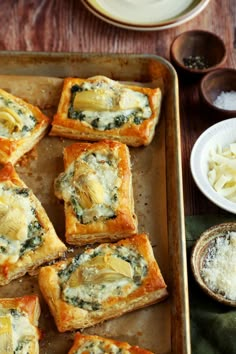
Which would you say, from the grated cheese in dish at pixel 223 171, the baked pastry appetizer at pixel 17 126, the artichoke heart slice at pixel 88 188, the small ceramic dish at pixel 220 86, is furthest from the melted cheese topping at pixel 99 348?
the small ceramic dish at pixel 220 86

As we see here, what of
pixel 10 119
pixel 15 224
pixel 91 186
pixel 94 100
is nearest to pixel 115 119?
pixel 94 100

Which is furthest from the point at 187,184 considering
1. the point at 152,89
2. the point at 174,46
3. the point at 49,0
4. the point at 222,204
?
the point at 49,0

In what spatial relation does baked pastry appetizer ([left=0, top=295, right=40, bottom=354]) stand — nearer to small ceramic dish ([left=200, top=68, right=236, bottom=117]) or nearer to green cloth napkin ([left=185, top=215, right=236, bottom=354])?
green cloth napkin ([left=185, top=215, right=236, bottom=354])

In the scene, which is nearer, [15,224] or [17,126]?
[15,224]

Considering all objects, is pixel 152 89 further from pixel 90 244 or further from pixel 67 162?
pixel 90 244

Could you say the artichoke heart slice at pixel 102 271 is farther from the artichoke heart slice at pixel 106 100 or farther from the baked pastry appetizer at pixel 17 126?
the artichoke heart slice at pixel 106 100

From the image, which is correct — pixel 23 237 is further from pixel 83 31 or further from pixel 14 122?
pixel 83 31
